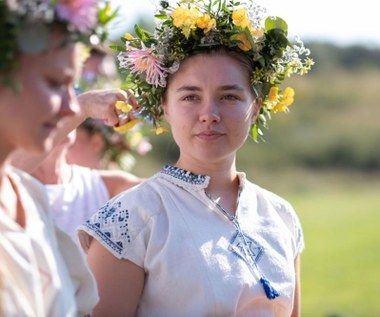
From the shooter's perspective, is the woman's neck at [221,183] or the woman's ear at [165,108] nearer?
the woman's neck at [221,183]

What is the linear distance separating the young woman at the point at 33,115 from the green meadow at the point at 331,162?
13079mm

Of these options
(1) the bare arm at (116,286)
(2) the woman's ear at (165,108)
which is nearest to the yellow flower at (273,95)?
(2) the woman's ear at (165,108)

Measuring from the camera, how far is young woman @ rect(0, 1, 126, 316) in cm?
317

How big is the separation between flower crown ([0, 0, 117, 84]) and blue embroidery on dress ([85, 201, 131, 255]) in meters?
1.25

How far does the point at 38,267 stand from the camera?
3.35 m

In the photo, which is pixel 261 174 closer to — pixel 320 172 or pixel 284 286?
pixel 320 172

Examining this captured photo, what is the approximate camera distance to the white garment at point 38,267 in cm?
323

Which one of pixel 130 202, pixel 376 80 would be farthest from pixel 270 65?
pixel 376 80

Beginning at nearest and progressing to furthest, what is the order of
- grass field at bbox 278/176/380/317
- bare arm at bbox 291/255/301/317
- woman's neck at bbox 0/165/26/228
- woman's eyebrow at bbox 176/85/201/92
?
woman's neck at bbox 0/165/26/228
woman's eyebrow at bbox 176/85/201/92
bare arm at bbox 291/255/301/317
grass field at bbox 278/176/380/317

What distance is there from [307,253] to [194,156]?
1577 centimetres

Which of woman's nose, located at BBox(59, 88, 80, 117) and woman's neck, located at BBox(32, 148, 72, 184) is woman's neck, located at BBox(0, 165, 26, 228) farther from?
woman's neck, located at BBox(32, 148, 72, 184)

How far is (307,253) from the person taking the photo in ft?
66.0

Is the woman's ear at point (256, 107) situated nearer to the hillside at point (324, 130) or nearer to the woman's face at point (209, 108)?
the woman's face at point (209, 108)

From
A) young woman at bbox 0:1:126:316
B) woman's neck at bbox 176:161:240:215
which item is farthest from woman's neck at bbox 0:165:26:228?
woman's neck at bbox 176:161:240:215
